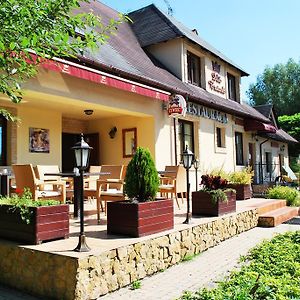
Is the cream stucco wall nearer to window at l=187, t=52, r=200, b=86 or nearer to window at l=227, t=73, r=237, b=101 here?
window at l=187, t=52, r=200, b=86

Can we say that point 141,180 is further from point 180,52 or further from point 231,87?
point 231,87

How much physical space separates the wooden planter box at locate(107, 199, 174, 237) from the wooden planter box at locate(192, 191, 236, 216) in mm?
2282

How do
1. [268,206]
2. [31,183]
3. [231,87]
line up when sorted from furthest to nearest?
1. [231,87]
2. [268,206]
3. [31,183]

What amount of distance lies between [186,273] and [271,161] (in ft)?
70.4

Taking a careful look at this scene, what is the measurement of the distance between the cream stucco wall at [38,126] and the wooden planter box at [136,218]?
5.85 meters

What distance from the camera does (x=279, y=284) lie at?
373 centimetres

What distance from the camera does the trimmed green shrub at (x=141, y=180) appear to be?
5785 mm

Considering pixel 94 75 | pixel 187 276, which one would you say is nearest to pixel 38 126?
pixel 94 75

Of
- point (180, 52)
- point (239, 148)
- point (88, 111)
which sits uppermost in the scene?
point (180, 52)

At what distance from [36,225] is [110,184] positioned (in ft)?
12.7

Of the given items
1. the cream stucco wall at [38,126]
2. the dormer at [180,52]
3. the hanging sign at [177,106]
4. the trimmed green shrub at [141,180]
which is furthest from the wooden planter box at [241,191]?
the trimmed green shrub at [141,180]

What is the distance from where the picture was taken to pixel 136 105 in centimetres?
1130

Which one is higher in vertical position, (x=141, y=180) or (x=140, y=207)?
(x=141, y=180)

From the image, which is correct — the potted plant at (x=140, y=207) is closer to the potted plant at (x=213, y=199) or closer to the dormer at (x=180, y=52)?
the potted plant at (x=213, y=199)
